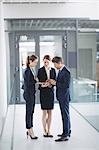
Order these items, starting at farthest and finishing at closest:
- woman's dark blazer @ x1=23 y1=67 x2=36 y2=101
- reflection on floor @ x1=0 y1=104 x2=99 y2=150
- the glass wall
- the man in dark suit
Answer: the glass wall < woman's dark blazer @ x1=23 y1=67 x2=36 y2=101 < the man in dark suit < reflection on floor @ x1=0 y1=104 x2=99 y2=150

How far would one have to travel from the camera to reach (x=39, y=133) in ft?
22.3

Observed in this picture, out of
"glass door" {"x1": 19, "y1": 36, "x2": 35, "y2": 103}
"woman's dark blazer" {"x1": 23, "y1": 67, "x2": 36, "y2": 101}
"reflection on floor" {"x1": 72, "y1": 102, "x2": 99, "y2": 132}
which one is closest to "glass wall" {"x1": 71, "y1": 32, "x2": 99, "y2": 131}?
"reflection on floor" {"x1": 72, "y1": 102, "x2": 99, "y2": 132}

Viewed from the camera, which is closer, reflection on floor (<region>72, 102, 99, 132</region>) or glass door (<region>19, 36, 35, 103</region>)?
reflection on floor (<region>72, 102, 99, 132</region>)

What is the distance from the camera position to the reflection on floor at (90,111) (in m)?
7.25

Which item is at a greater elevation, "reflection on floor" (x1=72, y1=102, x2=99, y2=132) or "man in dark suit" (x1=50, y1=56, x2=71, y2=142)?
"man in dark suit" (x1=50, y1=56, x2=71, y2=142)

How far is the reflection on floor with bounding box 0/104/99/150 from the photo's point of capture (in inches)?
226

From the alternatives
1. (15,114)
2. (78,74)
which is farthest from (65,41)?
(15,114)

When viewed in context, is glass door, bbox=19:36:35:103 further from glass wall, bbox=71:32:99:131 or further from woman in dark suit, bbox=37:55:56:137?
woman in dark suit, bbox=37:55:56:137

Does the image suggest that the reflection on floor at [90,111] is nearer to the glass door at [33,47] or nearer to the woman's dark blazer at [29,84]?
the woman's dark blazer at [29,84]

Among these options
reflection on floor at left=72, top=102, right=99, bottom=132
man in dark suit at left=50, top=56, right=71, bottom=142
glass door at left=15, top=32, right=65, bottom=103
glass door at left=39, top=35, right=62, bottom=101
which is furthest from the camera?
glass door at left=39, top=35, right=62, bottom=101

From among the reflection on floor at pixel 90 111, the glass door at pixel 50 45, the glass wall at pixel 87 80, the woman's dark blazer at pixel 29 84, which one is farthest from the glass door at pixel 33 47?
the woman's dark blazer at pixel 29 84

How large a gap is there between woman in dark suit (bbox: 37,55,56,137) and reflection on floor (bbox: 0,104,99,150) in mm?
299

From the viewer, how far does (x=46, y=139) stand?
6289 millimetres

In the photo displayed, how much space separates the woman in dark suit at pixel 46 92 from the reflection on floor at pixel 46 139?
299mm
